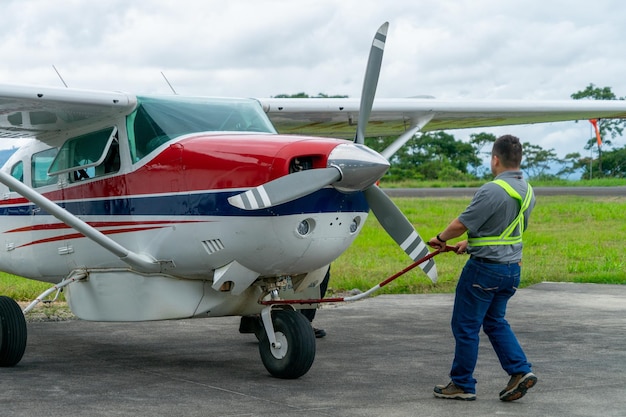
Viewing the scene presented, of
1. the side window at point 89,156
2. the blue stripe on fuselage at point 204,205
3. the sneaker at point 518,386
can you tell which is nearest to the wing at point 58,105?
the side window at point 89,156

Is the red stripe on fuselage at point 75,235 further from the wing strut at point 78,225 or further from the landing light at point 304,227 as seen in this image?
the landing light at point 304,227

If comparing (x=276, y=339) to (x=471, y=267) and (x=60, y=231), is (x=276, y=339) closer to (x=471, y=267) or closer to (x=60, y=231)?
(x=471, y=267)

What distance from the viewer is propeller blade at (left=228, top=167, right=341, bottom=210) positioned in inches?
260

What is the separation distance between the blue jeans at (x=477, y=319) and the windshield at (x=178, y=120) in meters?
2.49

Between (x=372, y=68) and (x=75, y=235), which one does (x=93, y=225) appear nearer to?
(x=75, y=235)

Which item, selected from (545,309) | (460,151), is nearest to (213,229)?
(545,309)

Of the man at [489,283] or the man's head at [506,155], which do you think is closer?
the man at [489,283]

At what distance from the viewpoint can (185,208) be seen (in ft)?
24.3

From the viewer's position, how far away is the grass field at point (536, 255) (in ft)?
48.2

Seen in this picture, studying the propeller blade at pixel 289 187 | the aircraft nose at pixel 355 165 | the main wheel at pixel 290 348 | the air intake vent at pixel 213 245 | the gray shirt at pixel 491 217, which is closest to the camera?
the gray shirt at pixel 491 217

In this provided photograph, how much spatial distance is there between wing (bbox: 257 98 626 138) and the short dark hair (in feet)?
11.1

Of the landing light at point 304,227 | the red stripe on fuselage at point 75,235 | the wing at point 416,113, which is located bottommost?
the red stripe on fuselage at point 75,235

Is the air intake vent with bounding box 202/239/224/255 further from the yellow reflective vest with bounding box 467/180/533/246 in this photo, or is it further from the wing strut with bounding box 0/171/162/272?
the yellow reflective vest with bounding box 467/180/533/246

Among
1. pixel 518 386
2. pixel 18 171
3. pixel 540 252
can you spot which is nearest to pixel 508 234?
pixel 518 386
